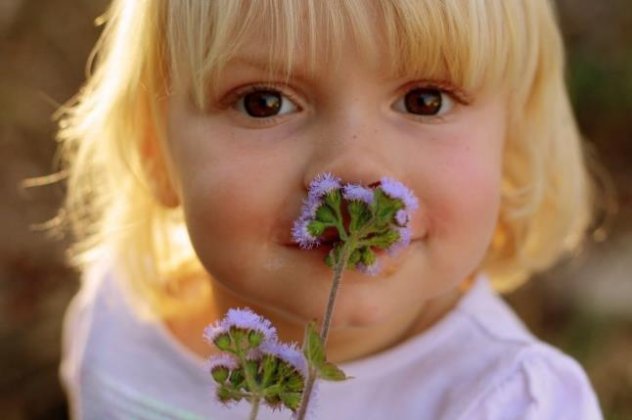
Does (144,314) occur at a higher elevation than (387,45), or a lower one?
lower

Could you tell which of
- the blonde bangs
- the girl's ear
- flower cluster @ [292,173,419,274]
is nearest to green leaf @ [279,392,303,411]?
flower cluster @ [292,173,419,274]

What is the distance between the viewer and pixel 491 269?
1845mm

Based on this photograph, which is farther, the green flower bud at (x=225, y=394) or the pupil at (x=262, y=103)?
the pupil at (x=262, y=103)

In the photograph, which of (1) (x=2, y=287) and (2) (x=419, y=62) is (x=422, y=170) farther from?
(1) (x=2, y=287)

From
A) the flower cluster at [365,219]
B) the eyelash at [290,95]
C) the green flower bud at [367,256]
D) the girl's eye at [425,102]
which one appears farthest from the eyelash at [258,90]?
the green flower bud at [367,256]

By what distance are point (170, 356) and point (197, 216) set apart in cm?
43

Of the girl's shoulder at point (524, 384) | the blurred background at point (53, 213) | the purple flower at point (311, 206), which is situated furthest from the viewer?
the blurred background at point (53, 213)

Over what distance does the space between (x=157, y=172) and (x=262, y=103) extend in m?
0.34

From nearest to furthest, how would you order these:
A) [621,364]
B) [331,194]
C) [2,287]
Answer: [331,194]
[621,364]
[2,287]

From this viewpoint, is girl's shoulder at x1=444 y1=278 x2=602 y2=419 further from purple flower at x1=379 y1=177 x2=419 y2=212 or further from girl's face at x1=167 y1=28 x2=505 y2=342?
purple flower at x1=379 y1=177 x2=419 y2=212

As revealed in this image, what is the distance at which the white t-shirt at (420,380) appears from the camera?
4.76 ft

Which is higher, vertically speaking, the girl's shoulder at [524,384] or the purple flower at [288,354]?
the purple flower at [288,354]

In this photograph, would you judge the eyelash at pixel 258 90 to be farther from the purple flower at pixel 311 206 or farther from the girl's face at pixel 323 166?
the purple flower at pixel 311 206

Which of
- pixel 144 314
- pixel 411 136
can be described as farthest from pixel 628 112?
pixel 411 136
